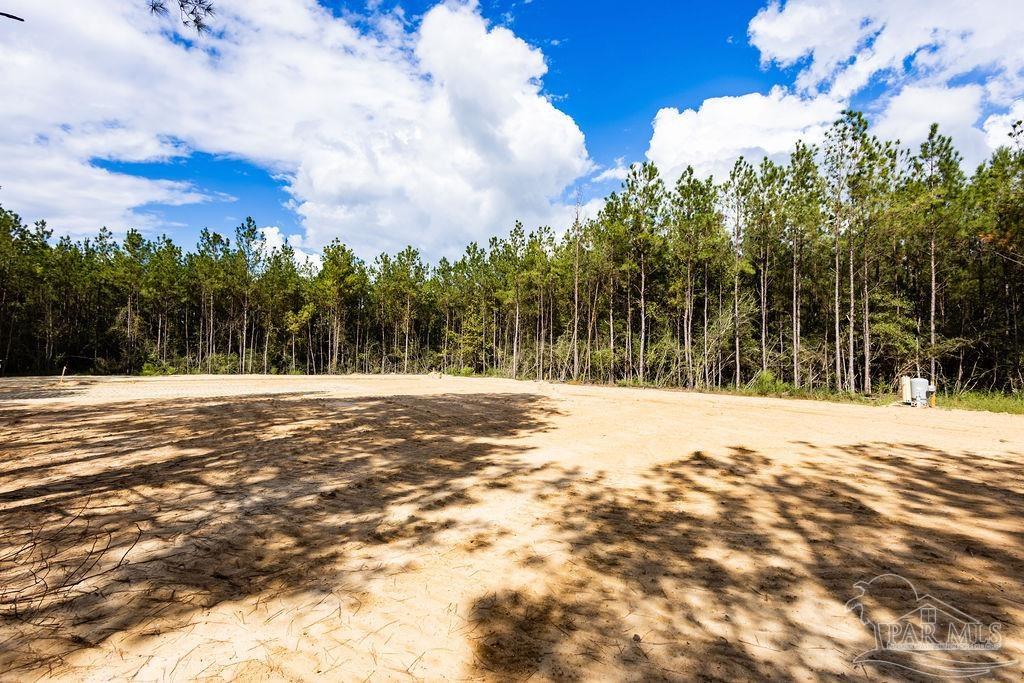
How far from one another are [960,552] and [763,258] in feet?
95.9

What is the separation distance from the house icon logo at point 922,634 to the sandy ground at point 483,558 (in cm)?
3

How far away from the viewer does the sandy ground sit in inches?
81.4

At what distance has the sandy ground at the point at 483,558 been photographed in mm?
2066

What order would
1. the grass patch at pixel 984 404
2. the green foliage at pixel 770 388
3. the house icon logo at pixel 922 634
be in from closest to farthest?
1. the house icon logo at pixel 922 634
2. the grass patch at pixel 984 404
3. the green foliage at pixel 770 388

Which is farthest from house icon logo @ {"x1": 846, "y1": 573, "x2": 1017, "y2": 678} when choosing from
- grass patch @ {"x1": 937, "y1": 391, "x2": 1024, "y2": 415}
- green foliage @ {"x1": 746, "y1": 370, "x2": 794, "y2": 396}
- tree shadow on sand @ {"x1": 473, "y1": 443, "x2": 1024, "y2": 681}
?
green foliage @ {"x1": 746, "y1": 370, "x2": 794, "y2": 396}

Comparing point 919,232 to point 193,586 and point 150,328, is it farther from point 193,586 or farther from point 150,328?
point 150,328

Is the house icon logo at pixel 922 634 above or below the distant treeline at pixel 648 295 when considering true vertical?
below

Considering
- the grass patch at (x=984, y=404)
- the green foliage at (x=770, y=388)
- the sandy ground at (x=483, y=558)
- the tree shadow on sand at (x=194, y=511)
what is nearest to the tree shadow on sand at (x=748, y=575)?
the sandy ground at (x=483, y=558)

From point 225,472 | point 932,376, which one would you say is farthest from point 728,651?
point 932,376

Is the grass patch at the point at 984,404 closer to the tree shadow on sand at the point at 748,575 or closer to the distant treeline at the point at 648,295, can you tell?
the distant treeline at the point at 648,295

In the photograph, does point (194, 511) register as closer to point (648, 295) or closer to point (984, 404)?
point (984, 404)

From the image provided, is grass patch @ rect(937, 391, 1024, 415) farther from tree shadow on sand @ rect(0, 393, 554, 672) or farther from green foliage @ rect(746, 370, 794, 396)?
tree shadow on sand @ rect(0, 393, 554, 672)

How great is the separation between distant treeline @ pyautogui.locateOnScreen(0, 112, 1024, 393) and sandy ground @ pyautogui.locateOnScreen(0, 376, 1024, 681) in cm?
2013

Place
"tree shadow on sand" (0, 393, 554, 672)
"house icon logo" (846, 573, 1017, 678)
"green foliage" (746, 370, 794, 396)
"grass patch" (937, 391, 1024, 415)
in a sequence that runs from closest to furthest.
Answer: "house icon logo" (846, 573, 1017, 678) < "tree shadow on sand" (0, 393, 554, 672) < "grass patch" (937, 391, 1024, 415) < "green foliage" (746, 370, 794, 396)
